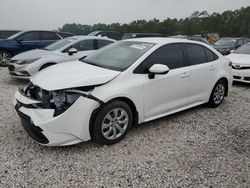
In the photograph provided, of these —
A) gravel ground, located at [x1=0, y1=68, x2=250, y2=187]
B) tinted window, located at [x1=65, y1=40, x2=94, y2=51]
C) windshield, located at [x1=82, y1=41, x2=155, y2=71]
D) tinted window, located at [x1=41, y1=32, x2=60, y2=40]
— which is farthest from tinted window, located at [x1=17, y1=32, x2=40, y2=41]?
windshield, located at [x1=82, y1=41, x2=155, y2=71]

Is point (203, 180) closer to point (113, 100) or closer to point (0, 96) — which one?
point (113, 100)

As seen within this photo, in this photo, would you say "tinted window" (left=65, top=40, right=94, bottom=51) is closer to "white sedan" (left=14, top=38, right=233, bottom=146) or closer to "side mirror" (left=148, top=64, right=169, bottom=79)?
"white sedan" (left=14, top=38, right=233, bottom=146)

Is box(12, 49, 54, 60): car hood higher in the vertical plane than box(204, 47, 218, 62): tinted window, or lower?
lower

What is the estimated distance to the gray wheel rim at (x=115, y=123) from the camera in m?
3.56

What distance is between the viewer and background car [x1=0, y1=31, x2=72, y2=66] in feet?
33.7

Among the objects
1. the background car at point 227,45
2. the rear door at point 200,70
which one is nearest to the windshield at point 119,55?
the rear door at point 200,70

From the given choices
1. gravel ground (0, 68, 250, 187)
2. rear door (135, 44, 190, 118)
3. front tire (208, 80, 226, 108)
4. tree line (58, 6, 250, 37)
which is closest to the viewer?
gravel ground (0, 68, 250, 187)

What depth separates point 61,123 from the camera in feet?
10.5

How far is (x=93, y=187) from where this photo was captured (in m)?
2.79

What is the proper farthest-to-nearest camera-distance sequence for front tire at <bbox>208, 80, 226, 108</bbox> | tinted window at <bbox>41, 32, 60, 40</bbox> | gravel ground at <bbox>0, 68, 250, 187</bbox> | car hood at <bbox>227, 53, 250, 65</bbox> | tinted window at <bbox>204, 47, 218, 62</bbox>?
tinted window at <bbox>41, 32, 60, 40</bbox> < car hood at <bbox>227, 53, 250, 65</bbox> < front tire at <bbox>208, 80, 226, 108</bbox> < tinted window at <bbox>204, 47, 218, 62</bbox> < gravel ground at <bbox>0, 68, 250, 187</bbox>

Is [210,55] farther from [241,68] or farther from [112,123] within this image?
[241,68]

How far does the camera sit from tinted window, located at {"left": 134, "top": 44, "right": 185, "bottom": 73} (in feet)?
13.1

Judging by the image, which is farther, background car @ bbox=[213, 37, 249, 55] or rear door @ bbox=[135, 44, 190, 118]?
background car @ bbox=[213, 37, 249, 55]

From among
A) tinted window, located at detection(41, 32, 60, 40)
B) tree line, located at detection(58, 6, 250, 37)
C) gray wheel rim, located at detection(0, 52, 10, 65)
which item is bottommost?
gray wheel rim, located at detection(0, 52, 10, 65)
